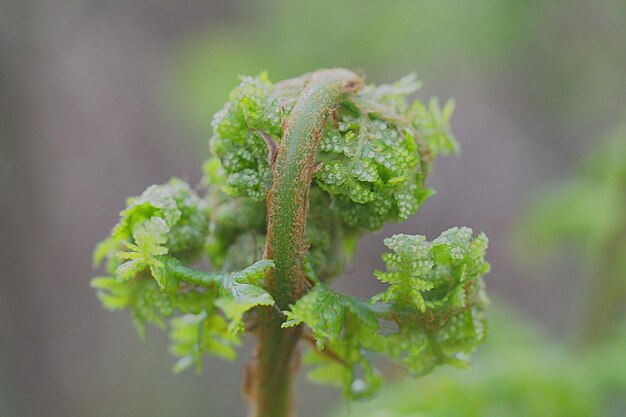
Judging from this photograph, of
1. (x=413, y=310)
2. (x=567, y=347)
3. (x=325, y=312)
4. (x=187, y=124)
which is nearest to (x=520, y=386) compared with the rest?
(x=567, y=347)

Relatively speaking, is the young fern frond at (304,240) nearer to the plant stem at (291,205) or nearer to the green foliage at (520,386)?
the plant stem at (291,205)

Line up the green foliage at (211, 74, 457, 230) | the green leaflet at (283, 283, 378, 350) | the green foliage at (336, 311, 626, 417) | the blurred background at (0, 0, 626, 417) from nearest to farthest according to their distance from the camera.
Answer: the green leaflet at (283, 283, 378, 350) < the green foliage at (211, 74, 457, 230) < the green foliage at (336, 311, 626, 417) < the blurred background at (0, 0, 626, 417)

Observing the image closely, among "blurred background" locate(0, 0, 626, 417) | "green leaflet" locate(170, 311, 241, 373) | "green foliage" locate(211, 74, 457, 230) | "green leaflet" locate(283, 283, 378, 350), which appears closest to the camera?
"green leaflet" locate(283, 283, 378, 350)

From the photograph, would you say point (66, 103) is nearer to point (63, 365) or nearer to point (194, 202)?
point (63, 365)

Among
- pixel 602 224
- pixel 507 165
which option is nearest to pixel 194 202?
pixel 602 224

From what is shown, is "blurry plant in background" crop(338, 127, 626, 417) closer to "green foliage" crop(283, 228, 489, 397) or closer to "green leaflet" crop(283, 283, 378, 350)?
"green foliage" crop(283, 228, 489, 397)

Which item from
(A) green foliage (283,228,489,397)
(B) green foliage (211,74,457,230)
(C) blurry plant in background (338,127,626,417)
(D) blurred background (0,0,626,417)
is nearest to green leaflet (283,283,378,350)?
(A) green foliage (283,228,489,397)
